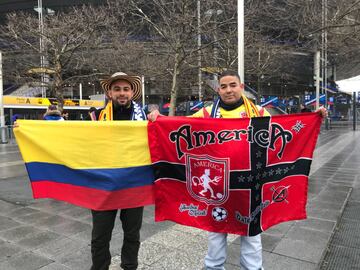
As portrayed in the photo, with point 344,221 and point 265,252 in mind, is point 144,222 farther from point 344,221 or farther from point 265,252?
point 344,221

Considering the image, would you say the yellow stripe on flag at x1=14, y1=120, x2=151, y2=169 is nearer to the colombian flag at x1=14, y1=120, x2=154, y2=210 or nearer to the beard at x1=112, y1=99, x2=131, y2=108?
the colombian flag at x1=14, y1=120, x2=154, y2=210

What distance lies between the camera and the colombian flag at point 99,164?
10.4 ft

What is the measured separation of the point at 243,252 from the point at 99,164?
1465 millimetres

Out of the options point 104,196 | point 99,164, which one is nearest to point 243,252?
point 104,196

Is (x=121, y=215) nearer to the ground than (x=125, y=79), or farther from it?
nearer to the ground

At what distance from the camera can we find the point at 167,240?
4348mm

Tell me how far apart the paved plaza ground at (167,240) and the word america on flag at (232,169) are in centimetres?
88

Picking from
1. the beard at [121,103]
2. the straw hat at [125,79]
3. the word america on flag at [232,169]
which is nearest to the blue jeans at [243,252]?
the word america on flag at [232,169]

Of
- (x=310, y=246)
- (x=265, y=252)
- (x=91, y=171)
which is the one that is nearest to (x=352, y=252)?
(x=310, y=246)

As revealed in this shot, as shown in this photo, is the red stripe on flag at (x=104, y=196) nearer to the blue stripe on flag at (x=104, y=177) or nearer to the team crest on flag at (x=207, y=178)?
the blue stripe on flag at (x=104, y=177)

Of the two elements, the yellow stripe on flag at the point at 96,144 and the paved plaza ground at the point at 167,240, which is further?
the paved plaza ground at the point at 167,240

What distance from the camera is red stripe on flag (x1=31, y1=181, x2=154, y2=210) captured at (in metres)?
3.12

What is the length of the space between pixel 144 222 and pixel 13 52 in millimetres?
16758

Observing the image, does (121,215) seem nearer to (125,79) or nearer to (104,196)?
(104,196)
